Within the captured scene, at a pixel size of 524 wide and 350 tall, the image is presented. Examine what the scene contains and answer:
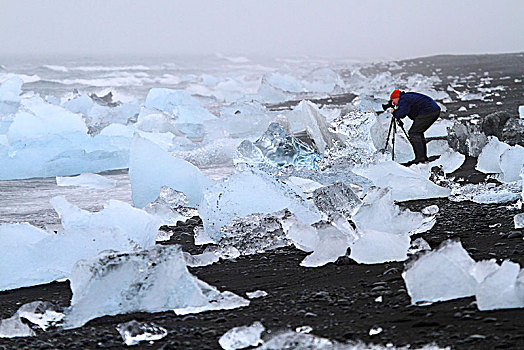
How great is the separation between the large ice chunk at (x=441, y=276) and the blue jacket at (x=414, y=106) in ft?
11.8

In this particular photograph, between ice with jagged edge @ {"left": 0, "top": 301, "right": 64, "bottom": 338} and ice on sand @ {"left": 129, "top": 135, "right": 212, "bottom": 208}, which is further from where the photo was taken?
ice on sand @ {"left": 129, "top": 135, "right": 212, "bottom": 208}

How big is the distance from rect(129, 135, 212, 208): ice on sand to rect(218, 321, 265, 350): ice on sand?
7.05ft

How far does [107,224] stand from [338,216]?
1.09 m

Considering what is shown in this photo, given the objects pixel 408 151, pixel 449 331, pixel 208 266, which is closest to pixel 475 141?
pixel 408 151

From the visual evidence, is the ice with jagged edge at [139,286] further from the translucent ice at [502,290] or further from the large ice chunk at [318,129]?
the large ice chunk at [318,129]

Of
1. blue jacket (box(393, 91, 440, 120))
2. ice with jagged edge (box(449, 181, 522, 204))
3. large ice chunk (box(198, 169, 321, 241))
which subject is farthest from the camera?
blue jacket (box(393, 91, 440, 120))

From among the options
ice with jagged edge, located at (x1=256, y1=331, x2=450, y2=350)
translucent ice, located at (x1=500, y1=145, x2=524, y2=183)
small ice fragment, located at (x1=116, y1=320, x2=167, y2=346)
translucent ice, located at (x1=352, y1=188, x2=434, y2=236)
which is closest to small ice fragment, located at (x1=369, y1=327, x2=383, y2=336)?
ice with jagged edge, located at (x1=256, y1=331, x2=450, y2=350)

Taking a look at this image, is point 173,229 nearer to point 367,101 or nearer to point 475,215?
point 475,215

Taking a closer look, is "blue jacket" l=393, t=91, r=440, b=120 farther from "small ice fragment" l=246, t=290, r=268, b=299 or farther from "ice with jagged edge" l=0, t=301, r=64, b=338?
"ice with jagged edge" l=0, t=301, r=64, b=338

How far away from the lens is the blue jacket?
5668mm

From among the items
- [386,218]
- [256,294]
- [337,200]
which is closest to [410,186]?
[337,200]

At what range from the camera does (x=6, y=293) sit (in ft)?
8.88

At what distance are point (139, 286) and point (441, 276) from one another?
1.04 meters

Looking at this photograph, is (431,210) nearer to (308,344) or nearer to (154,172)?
(154,172)
